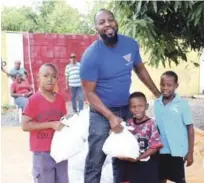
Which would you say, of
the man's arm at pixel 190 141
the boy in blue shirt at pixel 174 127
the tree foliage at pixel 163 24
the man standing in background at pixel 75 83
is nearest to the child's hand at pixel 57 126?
the boy in blue shirt at pixel 174 127

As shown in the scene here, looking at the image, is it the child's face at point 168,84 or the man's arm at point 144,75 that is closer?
the child's face at point 168,84

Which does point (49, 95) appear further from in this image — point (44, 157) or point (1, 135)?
point (1, 135)

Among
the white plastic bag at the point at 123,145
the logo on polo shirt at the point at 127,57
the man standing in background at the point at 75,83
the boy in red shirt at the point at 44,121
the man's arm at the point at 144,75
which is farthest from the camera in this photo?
the man standing in background at the point at 75,83

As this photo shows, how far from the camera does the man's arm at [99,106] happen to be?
9.47ft

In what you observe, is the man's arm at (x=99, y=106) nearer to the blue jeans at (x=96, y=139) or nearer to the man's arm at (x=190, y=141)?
the blue jeans at (x=96, y=139)

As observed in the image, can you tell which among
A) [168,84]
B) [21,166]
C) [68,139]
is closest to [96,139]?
[68,139]

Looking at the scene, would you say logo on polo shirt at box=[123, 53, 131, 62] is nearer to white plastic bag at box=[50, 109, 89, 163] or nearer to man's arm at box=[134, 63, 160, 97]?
man's arm at box=[134, 63, 160, 97]

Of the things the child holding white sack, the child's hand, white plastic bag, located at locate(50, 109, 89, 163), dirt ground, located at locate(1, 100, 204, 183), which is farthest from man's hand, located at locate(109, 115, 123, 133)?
dirt ground, located at locate(1, 100, 204, 183)

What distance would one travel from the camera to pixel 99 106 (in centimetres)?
296

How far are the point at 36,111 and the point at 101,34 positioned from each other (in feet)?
2.30

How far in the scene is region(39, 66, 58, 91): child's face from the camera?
2986mm

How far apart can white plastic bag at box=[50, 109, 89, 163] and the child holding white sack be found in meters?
0.33

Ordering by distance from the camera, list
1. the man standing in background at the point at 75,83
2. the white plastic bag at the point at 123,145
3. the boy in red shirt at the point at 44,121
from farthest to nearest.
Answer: the man standing in background at the point at 75,83, the boy in red shirt at the point at 44,121, the white plastic bag at the point at 123,145

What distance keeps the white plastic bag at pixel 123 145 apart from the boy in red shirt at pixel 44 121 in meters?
0.36
